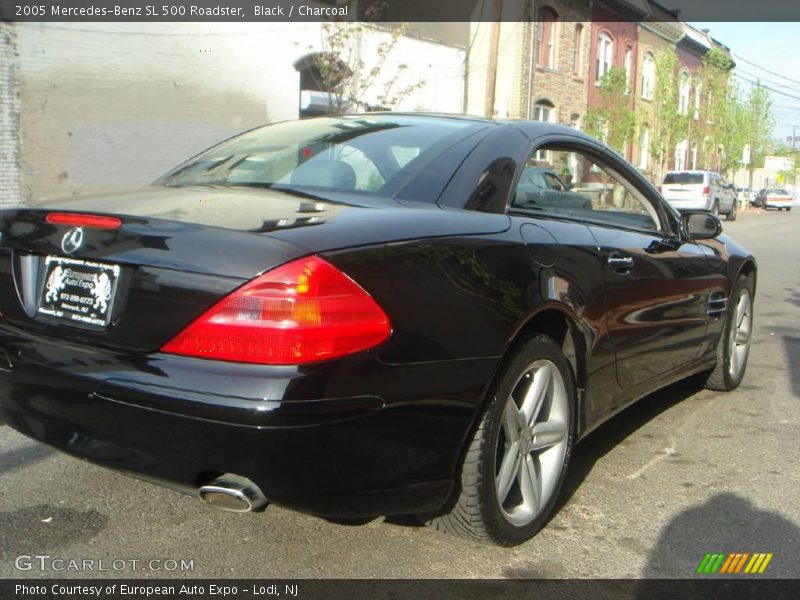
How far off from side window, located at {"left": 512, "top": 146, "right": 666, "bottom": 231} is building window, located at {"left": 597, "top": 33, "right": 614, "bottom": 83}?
101 feet

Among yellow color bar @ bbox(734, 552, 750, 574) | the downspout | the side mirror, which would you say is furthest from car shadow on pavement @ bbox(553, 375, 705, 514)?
the downspout

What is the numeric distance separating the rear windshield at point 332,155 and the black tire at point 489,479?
77cm

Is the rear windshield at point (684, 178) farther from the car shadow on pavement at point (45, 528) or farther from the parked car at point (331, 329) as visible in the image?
the car shadow on pavement at point (45, 528)

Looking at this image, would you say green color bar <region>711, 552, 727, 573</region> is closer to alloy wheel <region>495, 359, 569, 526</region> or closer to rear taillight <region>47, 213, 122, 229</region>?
alloy wheel <region>495, 359, 569, 526</region>

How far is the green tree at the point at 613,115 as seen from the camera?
31.7 meters

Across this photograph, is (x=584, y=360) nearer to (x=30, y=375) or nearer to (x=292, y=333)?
(x=292, y=333)

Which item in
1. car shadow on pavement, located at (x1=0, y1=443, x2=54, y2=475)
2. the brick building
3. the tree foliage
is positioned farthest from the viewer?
the brick building

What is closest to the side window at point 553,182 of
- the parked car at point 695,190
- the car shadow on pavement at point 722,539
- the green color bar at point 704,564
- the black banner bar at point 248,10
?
the car shadow on pavement at point 722,539

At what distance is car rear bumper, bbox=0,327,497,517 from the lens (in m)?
2.29

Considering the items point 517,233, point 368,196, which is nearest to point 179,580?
point 368,196

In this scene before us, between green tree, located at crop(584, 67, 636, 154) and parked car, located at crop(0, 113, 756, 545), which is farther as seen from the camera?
green tree, located at crop(584, 67, 636, 154)

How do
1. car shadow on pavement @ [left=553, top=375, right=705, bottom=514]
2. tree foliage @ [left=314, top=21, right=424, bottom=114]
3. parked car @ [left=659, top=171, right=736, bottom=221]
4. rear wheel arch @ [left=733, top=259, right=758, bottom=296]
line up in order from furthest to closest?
1. parked car @ [left=659, top=171, right=736, bottom=221]
2. tree foliage @ [left=314, top=21, right=424, bottom=114]
3. rear wheel arch @ [left=733, top=259, right=758, bottom=296]
4. car shadow on pavement @ [left=553, top=375, right=705, bottom=514]

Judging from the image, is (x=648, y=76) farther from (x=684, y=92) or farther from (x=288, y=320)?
(x=288, y=320)

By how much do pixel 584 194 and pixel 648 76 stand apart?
124 ft
